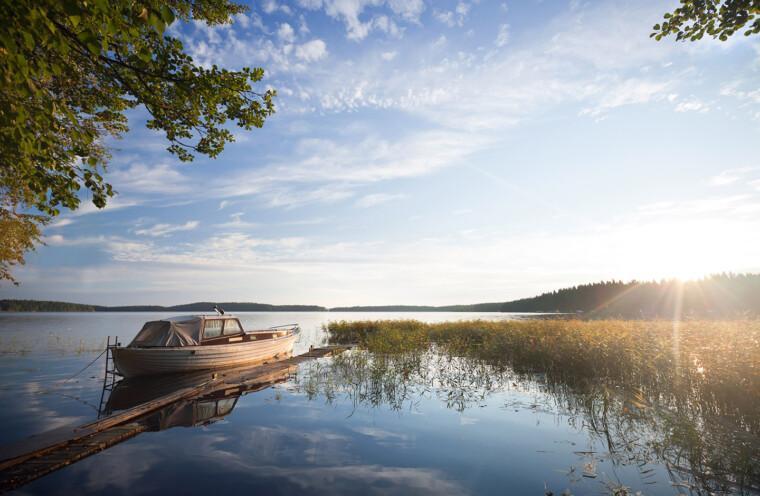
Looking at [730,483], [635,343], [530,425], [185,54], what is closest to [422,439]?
[530,425]

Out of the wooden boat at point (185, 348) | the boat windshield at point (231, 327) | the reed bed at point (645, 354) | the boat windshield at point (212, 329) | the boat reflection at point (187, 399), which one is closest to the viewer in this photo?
the reed bed at point (645, 354)

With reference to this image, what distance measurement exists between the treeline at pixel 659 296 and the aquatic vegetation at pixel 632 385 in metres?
55.2

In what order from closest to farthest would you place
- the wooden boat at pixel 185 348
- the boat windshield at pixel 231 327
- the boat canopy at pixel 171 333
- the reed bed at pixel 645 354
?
the reed bed at pixel 645 354, the wooden boat at pixel 185 348, the boat canopy at pixel 171 333, the boat windshield at pixel 231 327

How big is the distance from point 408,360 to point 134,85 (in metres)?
16.3

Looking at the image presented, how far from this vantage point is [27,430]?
34.7 ft

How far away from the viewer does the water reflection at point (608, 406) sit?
688 cm

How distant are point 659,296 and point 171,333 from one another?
124802 millimetres

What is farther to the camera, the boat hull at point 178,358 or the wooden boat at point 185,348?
the wooden boat at point 185,348

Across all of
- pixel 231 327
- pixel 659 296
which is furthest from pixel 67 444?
pixel 659 296

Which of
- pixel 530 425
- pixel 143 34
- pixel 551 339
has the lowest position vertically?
A: pixel 530 425

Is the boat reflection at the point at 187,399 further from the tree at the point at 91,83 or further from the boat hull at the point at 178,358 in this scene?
the tree at the point at 91,83

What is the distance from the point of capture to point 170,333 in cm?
1738

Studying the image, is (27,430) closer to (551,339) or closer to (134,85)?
(134,85)

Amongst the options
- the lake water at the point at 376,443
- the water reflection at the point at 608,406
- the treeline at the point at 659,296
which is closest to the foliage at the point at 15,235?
the lake water at the point at 376,443
